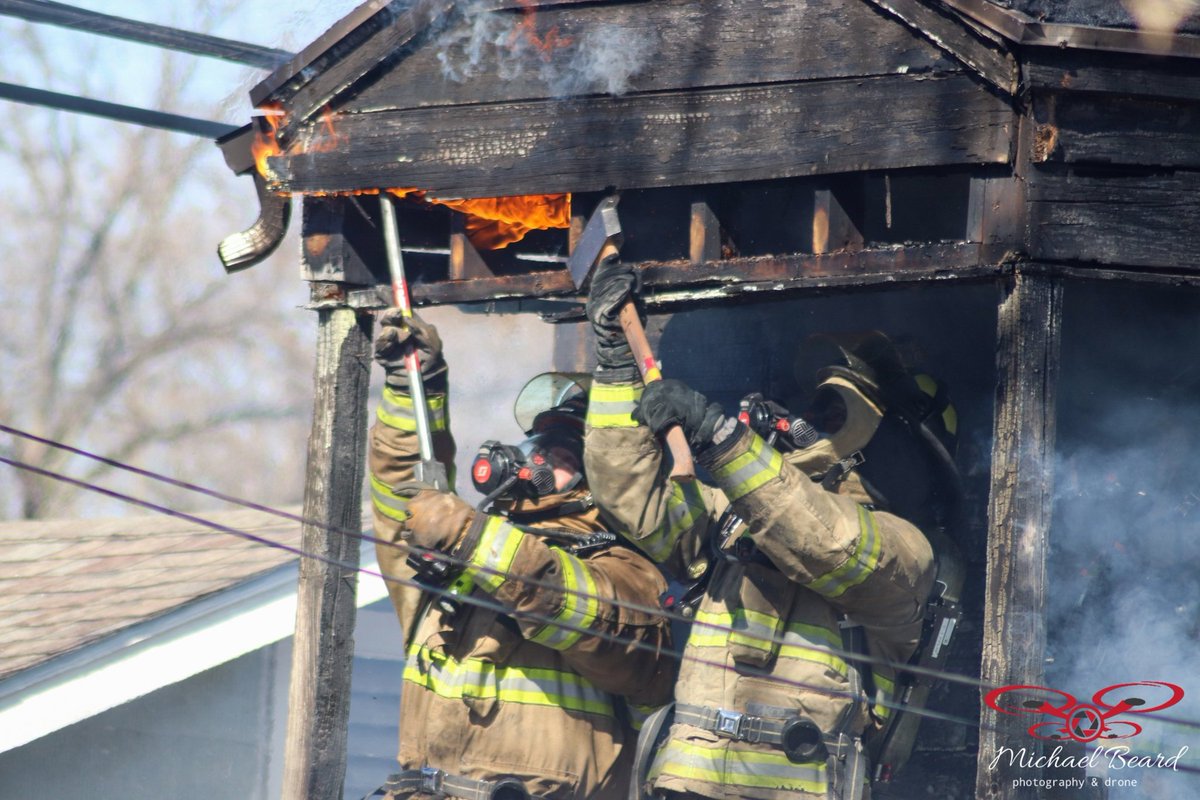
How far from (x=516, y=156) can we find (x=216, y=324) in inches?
755

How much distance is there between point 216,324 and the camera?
23750 mm

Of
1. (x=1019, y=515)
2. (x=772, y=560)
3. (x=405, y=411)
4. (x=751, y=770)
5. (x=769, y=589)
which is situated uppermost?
(x=405, y=411)

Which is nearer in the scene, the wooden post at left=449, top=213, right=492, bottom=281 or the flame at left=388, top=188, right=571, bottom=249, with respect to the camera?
the flame at left=388, top=188, right=571, bottom=249

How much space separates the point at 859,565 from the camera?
4.88 metres

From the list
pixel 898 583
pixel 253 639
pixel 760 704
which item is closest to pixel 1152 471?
pixel 898 583

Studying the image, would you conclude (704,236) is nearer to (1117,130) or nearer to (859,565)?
(859,565)

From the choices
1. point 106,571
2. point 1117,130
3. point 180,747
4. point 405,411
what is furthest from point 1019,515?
point 106,571

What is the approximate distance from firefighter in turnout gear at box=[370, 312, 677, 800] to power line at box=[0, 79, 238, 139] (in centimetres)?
171

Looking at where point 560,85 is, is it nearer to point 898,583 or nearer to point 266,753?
point 898,583

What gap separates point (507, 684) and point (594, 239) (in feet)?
5.43

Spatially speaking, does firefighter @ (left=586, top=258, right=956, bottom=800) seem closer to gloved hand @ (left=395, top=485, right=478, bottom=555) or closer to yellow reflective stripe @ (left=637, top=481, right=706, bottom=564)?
yellow reflective stripe @ (left=637, top=481, right=706, bottom=564)

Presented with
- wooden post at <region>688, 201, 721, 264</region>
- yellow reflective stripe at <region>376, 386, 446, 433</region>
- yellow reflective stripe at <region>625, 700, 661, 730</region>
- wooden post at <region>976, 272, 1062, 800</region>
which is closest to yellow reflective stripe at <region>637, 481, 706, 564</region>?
yellow reflective stripe at <region>625, 700, 661, 730</region>

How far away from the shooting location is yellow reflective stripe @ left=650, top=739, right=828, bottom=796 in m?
4.99

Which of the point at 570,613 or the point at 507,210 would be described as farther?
the point at 507,210
